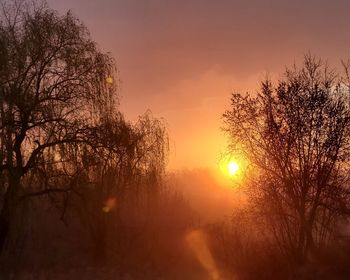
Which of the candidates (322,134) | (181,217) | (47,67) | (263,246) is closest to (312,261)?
(263,246)

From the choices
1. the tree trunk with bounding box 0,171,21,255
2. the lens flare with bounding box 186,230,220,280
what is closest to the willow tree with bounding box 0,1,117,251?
the tree trunk with bounding box 0,171,21,255

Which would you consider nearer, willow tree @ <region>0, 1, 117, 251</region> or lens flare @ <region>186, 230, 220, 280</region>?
willow tree @ <region>0, 1, 117, 251</region>

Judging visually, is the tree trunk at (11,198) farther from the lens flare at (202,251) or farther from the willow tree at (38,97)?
the lens flare at (202,251)

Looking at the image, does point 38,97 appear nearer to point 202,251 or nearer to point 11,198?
point 11,198

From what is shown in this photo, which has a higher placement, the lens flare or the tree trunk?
the tree trunk

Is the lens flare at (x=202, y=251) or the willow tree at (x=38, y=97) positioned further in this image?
the lens flare at (x=202, y=251)

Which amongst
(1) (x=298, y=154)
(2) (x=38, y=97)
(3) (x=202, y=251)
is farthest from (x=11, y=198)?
(3) (x=202, y=251)

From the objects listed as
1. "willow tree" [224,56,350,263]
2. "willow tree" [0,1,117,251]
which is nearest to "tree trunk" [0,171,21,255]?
"willow tree" [0,1,117,251]

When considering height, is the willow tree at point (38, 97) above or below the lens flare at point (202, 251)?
above

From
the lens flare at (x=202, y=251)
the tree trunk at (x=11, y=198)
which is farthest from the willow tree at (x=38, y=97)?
the lens flare at (x=202, y=251)

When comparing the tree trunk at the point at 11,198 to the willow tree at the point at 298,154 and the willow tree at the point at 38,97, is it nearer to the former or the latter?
the willow tree at the point at 38,97

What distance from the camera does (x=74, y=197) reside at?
53.7ft

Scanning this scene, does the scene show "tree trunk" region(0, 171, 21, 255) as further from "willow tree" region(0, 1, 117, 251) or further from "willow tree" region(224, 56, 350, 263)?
"willow tree" region(224, 56, 350, 263)

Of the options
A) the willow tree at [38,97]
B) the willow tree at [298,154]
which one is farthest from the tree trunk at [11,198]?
the willow tree at [298,154]
